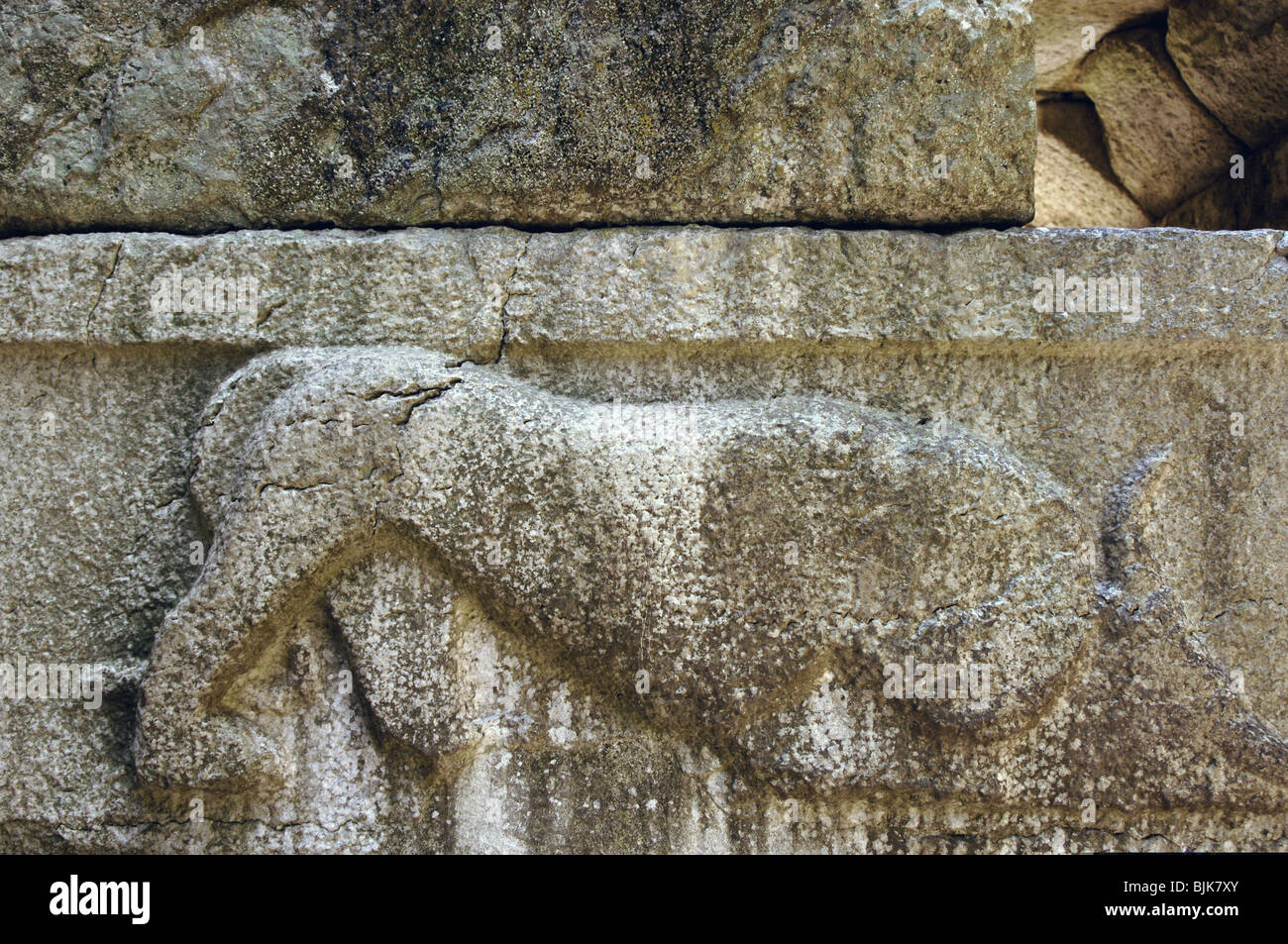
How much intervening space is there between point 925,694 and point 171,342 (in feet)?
6.12

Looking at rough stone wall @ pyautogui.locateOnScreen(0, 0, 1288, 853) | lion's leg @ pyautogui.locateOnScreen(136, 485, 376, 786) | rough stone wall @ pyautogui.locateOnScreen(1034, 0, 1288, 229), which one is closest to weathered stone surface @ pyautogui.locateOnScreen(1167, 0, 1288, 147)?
rough stone wall @ pyautogui.locateOnScreen(1034, 0, 1288, 229)

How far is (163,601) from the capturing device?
7.83ft

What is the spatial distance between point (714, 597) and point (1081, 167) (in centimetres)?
249

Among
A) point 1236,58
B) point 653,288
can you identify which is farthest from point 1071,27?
point 653,288

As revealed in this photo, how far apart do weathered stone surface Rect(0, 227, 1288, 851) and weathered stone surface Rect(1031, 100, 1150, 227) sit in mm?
1391

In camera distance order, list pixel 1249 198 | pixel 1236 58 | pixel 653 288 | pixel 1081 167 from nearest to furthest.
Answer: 1. pixel 653 288
2. pixel 1236 58
3. pixel 1249 198
4. pixel 1081 167

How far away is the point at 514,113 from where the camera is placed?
245 cm

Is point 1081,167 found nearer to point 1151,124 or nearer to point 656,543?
point 1151,124

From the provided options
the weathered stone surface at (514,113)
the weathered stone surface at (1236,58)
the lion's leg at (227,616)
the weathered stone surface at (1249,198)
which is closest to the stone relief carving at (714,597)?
the lion's leg at (227,616)

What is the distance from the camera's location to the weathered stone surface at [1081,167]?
3.68m

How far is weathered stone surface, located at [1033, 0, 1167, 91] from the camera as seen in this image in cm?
327

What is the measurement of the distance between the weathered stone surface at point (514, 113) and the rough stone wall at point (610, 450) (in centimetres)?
1

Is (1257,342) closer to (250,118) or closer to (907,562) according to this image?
(907,562)

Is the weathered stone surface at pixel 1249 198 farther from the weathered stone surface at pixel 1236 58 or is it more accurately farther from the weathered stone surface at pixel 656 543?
the weathered stone surface at pixel 656 543
